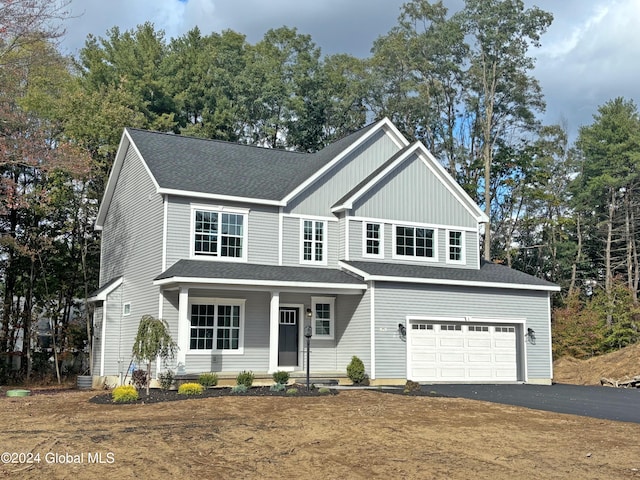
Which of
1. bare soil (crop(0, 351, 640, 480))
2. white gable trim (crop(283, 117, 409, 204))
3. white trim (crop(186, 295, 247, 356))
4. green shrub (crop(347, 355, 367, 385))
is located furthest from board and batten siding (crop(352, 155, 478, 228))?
bare soil (crop(0, 351, 640, 480))

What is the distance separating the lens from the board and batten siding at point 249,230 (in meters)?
20.9

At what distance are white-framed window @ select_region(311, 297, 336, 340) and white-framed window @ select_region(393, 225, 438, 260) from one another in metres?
3.11

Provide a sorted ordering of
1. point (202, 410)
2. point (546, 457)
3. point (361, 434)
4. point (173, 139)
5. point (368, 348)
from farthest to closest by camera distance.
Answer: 1. point (173, 139)
2. point (368, 348)
3. point (202, 410)
4. point (361, 434)
5. point (546, 457)

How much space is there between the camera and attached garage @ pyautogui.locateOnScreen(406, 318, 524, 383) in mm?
21859

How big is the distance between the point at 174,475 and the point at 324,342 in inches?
553

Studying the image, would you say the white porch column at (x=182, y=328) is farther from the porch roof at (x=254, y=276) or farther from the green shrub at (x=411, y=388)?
the green shrub at (x=411, y=388)

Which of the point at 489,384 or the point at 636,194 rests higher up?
the point at 636,194

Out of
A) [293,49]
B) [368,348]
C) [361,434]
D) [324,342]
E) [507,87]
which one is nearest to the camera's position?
[361,434]

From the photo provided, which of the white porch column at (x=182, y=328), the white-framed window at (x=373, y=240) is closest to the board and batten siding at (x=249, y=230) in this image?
the white porch column at (x=182, y=328)

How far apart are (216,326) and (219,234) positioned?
297 centimetres

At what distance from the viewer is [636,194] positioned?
147 ft

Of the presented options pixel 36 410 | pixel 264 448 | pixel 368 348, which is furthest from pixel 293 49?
pixel 264 448

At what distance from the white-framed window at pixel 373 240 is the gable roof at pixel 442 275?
474 mm

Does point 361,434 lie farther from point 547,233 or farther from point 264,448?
point 547,233
